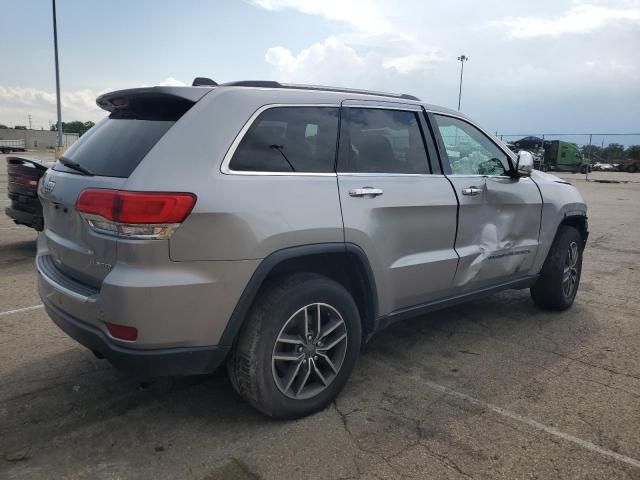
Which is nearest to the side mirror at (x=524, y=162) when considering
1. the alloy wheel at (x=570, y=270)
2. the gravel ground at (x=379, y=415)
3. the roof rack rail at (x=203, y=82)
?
the alloy wheel at (x=570, y=270)

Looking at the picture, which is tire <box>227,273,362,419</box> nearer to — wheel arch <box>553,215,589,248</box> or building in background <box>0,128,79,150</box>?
wheel arch <box>553,215,589,248</box>

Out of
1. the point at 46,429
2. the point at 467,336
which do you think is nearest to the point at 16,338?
the point at 46,429

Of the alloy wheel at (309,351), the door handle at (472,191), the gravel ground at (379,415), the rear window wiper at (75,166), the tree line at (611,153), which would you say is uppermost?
the tree line at (611,153)

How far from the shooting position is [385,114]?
3.60m

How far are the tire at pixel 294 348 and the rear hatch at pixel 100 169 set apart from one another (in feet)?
2.65

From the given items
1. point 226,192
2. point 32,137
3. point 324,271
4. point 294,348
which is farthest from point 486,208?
point 32,137

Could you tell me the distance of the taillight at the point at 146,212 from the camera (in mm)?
2453

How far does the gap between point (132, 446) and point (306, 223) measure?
4.78ft

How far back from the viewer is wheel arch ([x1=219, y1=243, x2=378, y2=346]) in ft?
8.92

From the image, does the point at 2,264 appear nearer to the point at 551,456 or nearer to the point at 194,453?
the point at 194,453

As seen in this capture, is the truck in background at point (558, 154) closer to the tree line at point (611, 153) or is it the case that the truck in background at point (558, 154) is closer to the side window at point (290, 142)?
the tree line at point (611, 153)

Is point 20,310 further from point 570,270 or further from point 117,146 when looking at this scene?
point 570,270

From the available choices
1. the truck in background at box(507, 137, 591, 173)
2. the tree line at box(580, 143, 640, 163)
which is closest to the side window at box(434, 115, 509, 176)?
the truck in background at box(507, 137, 591, 173)

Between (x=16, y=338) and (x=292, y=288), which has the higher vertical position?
(x=292, y=288)
